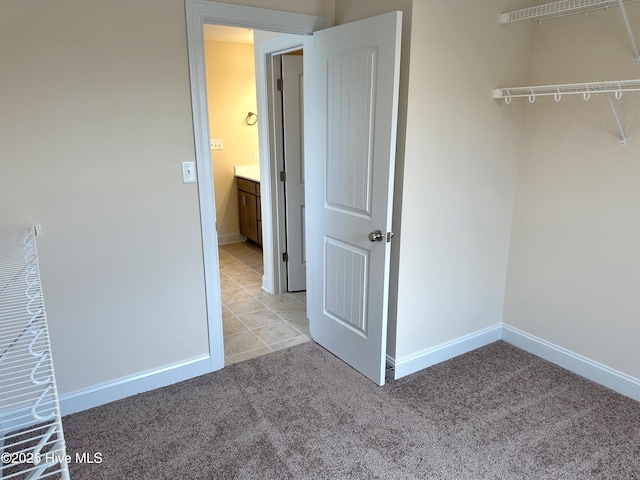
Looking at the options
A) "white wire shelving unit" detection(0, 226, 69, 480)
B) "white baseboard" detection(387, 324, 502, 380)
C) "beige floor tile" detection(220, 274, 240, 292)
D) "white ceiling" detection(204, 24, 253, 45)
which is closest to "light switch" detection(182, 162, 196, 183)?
"white wire shelving unit" detection(0, 226, 69, 480)

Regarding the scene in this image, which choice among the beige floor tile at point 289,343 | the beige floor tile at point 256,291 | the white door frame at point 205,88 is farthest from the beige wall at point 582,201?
the beige floor tile at point 256,291

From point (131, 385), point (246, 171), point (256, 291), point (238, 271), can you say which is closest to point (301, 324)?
point (256, 291)

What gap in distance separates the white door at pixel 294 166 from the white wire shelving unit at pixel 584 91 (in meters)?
1.65

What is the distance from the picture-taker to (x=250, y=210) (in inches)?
210

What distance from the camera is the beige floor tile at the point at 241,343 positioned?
10.0ft

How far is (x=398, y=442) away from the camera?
2158 millimetres

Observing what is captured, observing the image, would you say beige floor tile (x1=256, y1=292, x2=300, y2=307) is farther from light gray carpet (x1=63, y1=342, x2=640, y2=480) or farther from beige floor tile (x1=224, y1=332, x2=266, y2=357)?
light gray carpet (x1=63, y1=342, x2=640, y2=480)

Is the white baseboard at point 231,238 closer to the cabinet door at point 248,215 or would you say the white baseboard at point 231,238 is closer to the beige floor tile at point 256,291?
the cabinet door at point 248,215

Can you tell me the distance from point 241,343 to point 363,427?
120 cm

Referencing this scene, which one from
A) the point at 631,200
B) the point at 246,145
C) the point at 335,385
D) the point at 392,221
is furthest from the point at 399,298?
the point at 246,145

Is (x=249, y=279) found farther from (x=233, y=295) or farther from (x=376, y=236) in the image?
(x=376, y=236)

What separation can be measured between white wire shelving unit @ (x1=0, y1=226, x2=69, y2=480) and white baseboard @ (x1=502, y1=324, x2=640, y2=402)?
2.74 metres

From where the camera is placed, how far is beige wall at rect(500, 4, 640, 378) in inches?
94.0

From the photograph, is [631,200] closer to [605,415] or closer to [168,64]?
[605,415]
